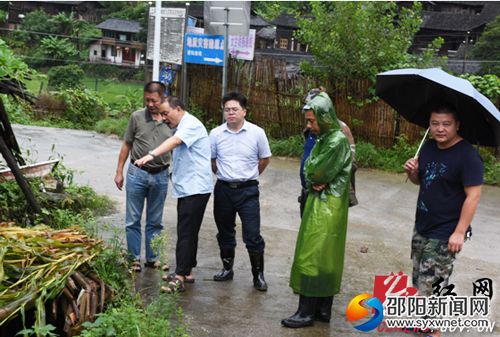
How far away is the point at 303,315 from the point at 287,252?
1.95 m

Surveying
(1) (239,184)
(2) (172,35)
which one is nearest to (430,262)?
(1) (239,184)

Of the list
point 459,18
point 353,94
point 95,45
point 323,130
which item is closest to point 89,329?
point 323,130

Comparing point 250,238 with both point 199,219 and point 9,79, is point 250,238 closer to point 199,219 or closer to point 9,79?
point 199,219

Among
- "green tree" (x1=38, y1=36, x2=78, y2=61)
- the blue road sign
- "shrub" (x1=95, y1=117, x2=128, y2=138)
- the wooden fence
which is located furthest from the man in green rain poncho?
"green tree" (x1=38, y1=36, x2=78, y2=61)

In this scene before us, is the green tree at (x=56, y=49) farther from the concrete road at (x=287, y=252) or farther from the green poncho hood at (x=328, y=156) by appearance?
the green poncho hood at (x=328, y=156)

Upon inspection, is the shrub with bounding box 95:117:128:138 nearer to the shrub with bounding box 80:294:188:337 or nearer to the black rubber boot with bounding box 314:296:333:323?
the black rubber boot with bounding box 314:296:333:323

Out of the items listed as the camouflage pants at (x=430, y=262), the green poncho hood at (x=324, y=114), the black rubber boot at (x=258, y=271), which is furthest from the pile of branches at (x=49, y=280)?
the camouflage pants at (x=430, y=262)

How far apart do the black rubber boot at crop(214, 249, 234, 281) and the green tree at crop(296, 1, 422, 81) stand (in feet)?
23.2

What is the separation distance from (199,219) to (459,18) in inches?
1357

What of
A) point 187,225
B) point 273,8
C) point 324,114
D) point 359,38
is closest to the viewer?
point 324,114

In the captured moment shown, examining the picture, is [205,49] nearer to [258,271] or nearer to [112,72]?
[258,271]

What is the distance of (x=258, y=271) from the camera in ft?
17.7

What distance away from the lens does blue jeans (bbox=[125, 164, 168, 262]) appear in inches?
217

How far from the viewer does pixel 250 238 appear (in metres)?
5.34
